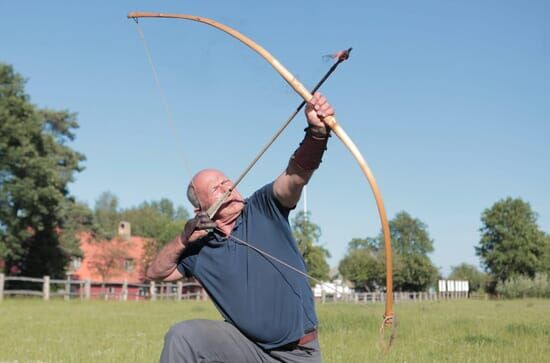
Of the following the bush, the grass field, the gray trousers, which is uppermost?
the gray trousers

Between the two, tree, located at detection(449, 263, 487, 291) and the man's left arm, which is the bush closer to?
the man's left arm

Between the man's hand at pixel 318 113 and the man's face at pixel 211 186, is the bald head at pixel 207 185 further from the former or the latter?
the man's hand at pixel 318 113

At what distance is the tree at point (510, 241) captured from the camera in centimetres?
9169

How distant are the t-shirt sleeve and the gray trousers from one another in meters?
0.82

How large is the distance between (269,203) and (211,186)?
0.57 metres

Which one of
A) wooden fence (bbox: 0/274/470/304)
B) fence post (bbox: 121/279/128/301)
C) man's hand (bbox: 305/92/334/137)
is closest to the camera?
man's hand (bbox: 305/92/334/137)

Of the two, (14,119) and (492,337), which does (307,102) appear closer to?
(492,337)

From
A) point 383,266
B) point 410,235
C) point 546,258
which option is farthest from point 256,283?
point 410,235

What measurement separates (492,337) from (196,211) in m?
7.32

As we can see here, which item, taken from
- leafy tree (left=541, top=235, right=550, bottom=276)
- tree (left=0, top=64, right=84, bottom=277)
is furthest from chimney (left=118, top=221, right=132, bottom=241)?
leafy tree (left=541, top=235, right=550, bottom=276)

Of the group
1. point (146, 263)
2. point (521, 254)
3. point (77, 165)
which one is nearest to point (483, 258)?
point (521, 254)

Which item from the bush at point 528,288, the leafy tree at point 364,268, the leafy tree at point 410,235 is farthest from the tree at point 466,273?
the bush at point 528,288

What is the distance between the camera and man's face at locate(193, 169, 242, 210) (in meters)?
4.56

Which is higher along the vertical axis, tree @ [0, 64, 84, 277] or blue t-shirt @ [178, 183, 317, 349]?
tree @ [0, 64, 84, 277]
